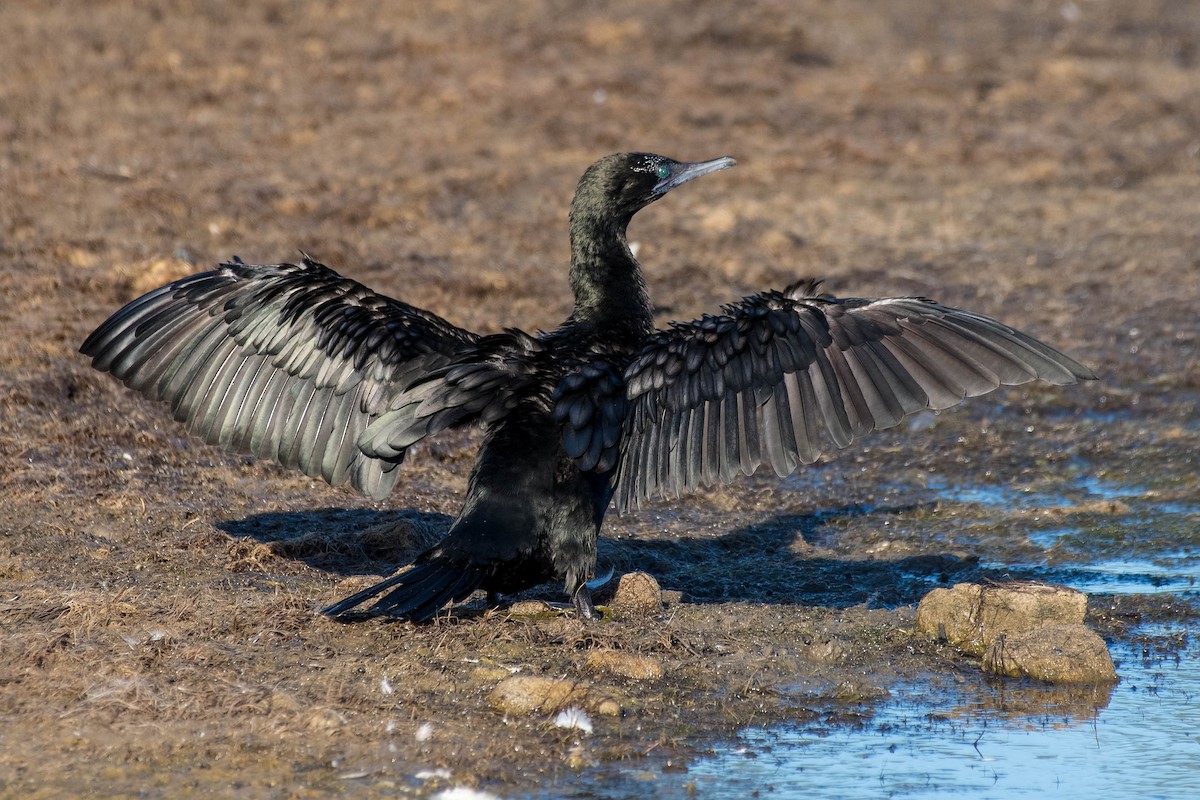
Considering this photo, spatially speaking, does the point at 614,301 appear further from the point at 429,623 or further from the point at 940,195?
the point at 940,195

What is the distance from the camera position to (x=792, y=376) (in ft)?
18.8

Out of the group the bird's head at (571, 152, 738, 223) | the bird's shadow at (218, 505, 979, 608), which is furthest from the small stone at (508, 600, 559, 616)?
the bird's head at (571, 152, 738, 223)

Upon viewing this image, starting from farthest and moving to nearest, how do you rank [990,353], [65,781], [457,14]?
1. [457,14]
2. [990,353]
3. [65,781]

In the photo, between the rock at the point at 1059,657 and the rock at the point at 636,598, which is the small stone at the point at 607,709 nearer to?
the rock at the point at 636,598

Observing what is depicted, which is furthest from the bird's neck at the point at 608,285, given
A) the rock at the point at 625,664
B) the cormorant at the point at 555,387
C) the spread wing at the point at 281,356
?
the rock at the point at 625,664

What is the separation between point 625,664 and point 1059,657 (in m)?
1.75

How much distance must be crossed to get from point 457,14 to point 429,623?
36.8 feet

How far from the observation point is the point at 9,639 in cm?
545

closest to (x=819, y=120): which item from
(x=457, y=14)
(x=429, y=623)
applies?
(x=457, y=14)

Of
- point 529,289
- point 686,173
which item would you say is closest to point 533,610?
point 686,173

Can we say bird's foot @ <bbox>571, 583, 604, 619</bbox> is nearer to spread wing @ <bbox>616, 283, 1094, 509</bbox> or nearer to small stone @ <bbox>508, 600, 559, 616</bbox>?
small stone @ <bbox>508, 600, 559, 616</bbox>

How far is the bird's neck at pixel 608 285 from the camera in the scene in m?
6.33

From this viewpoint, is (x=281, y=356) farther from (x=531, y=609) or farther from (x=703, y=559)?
(x=703, y=559)

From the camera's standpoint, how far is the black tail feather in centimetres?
537
